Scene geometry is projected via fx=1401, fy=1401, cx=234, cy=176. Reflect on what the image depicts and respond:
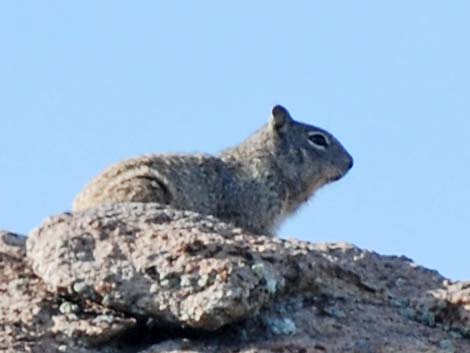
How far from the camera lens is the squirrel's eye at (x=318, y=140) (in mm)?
16484

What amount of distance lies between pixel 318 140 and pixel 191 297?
9.72 m

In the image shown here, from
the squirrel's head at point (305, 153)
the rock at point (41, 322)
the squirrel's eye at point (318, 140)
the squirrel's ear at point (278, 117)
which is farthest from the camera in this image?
the squirrel's eye at point (318, 140)

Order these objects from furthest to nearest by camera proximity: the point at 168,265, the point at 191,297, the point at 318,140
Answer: the point at 318,140
the point at 168,265
the point at 191,297

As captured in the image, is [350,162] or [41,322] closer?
[41,322]

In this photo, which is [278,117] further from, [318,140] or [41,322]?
[41,322]

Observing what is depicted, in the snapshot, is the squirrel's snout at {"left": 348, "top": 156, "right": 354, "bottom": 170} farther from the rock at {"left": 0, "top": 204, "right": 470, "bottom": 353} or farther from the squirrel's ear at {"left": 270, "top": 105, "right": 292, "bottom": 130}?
the rock at {"left": 0, "top": 204, "right": 470, "bottom": 353}

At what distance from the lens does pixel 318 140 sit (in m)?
16.5

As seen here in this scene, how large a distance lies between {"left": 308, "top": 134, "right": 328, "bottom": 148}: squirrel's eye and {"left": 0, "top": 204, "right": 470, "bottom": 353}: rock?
844 cm

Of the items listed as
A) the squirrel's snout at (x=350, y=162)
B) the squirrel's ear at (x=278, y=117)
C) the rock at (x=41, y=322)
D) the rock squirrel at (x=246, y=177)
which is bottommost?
the rock at (x=41, y=322)

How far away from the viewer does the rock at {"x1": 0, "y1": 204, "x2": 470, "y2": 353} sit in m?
7.00

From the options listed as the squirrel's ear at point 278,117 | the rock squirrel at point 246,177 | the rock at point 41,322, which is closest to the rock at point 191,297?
the rock at point 41,322

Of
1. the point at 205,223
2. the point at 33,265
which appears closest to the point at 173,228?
the point at 205,223

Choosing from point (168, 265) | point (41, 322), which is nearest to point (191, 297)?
point (168, 265)

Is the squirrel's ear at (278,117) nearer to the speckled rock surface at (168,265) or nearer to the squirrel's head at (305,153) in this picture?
the squirrel's head at (305,153)
